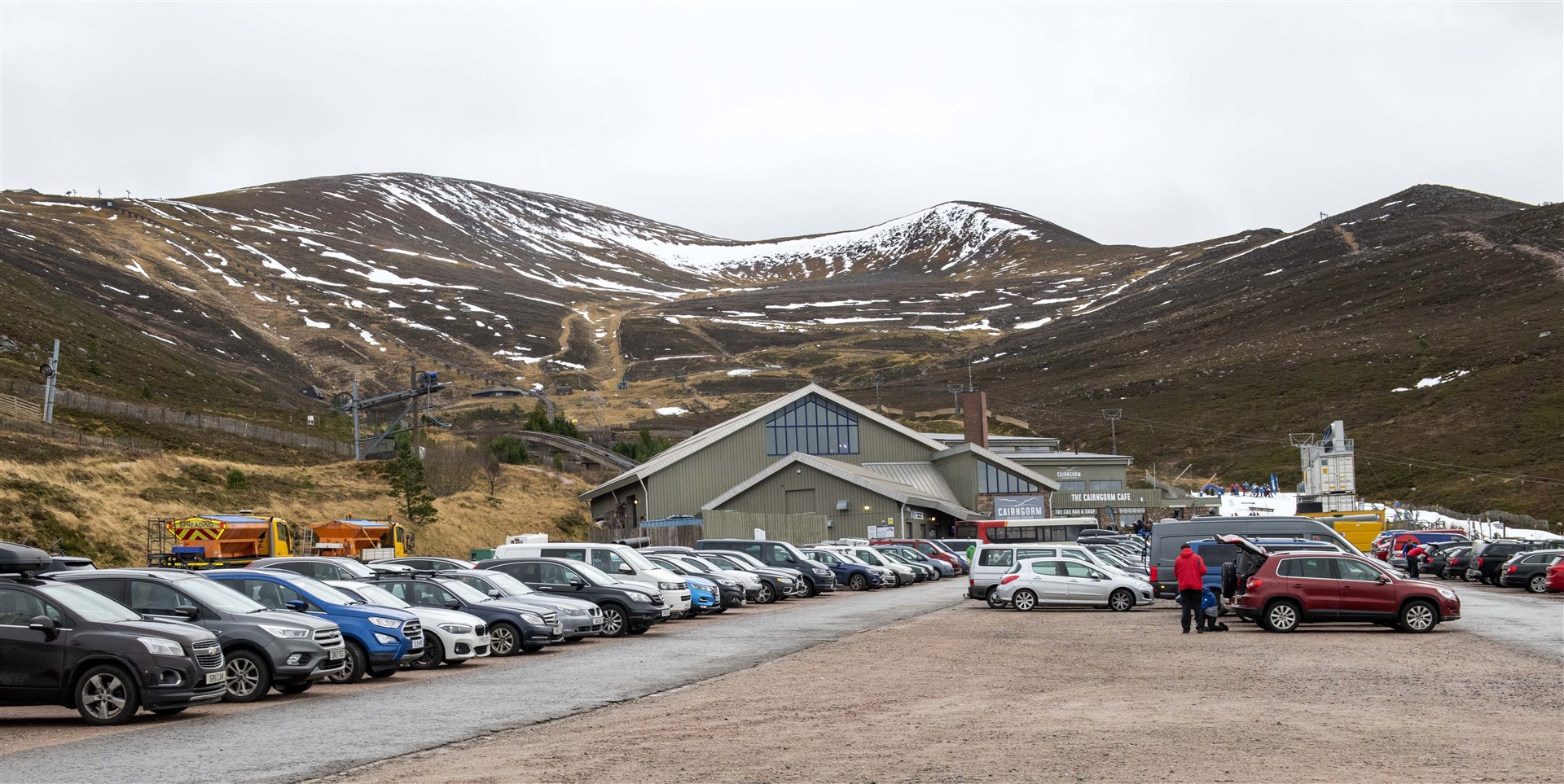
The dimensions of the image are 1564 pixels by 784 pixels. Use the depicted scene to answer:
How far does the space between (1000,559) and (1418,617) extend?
13032mm

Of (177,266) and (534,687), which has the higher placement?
(177,266)

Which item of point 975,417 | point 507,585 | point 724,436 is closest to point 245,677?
point 507,585

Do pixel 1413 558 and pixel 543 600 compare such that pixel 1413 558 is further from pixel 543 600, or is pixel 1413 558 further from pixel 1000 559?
pixel 543 600

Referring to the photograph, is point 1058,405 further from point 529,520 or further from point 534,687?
point 534,687

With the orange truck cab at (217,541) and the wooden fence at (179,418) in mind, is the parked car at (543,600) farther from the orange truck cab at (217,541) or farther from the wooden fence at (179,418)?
the wooden fence at (179,418)

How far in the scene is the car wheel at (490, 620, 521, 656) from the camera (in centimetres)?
2327

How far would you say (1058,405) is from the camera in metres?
152

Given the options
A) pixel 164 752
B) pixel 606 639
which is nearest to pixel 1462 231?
pixel 606 639

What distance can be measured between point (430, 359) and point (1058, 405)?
70.9 m

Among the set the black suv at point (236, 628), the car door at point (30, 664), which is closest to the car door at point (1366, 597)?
the black suv at point (236, 628)

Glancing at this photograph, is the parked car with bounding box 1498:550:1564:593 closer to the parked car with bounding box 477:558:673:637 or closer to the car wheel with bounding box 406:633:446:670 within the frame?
the parked car with bounding box 477:558:673:637

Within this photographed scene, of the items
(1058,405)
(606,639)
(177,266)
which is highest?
(177,266)

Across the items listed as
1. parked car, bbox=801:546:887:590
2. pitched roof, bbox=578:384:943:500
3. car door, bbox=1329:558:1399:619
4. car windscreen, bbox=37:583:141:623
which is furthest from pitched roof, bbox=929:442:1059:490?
car windscreen, bbox=37:583:141:623

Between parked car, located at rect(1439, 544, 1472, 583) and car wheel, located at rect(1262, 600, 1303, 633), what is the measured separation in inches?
944
